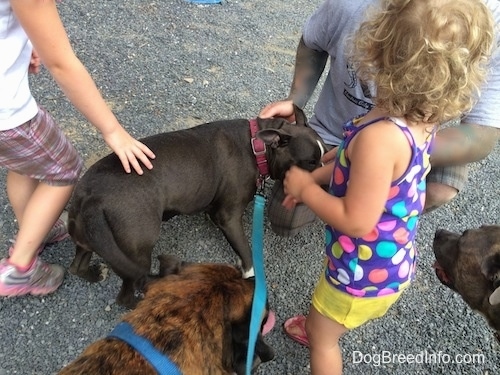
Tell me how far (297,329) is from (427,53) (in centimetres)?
181

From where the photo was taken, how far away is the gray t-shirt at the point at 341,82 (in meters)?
2.72

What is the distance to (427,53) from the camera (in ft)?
5.50

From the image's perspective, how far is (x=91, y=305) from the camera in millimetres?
2916

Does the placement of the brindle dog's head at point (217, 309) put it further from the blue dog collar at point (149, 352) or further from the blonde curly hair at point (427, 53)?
the blonde curly hair at point (427, 53)

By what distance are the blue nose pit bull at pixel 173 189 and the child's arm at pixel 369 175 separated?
891 millimetres

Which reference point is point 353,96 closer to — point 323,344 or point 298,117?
point 298,117

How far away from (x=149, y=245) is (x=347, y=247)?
111 centimetres

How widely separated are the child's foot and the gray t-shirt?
1.94 m

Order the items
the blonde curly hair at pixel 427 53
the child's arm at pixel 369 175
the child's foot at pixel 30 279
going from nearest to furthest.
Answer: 1. the blonde curly hair at pixel 427 53
2. the child's arm at pixel 369 175
3. the child's foot at pixel 30 279

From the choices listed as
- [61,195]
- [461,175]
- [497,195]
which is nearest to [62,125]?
[61,195]

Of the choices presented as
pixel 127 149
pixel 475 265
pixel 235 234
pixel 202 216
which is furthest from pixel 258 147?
pixel 475 265

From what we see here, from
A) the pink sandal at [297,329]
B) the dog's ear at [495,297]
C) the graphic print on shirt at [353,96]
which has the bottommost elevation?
the pink sandal at [297,329]

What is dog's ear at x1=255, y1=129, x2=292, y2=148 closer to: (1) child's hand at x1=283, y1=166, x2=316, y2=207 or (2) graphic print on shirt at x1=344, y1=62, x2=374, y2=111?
(2) graphic print on shirt at x1=344, y1=62, x2=374, y2=111

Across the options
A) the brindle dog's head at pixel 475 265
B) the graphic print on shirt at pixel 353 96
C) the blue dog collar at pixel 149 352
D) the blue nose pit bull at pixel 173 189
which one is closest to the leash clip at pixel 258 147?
the blue nose pit bull at pixel 173 189
